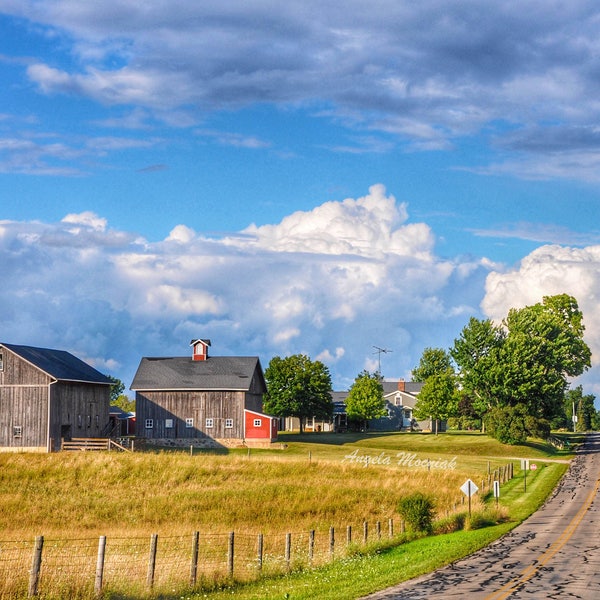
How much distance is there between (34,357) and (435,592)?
182ft

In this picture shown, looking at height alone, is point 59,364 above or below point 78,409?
above

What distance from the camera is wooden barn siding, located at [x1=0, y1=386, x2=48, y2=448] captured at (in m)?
69.8

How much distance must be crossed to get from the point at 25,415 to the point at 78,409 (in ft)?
17.3

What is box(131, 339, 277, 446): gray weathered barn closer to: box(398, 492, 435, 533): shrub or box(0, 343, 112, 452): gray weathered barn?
box(0, 343, 112, 452): gray weathered barn

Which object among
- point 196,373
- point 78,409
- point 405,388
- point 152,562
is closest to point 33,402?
point 78,409

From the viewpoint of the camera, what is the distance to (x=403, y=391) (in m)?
138

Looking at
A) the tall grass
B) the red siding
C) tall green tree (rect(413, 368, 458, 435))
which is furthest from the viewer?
tall green tree (rect(413, 368, 458, 435))

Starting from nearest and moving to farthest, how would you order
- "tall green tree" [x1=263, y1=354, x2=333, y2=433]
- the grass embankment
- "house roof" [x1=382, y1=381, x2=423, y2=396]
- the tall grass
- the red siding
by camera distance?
the grass embankment < the tall grass < the red siding < "tall green tree" [x1=263, y1=354, x2=333, y2=433] < "house roof" [x1=382, y1=381, x2=423, y2=396]

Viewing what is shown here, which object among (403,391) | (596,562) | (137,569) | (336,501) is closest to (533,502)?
(336,501)

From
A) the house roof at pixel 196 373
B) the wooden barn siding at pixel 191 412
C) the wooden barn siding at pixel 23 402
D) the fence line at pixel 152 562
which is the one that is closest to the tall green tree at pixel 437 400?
the house roof at pixel 196 373

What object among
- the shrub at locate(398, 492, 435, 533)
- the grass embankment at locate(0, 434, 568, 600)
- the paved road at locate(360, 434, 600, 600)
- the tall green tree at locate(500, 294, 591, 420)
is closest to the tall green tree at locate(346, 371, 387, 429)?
the tall green tree at locate(500, 294, 591, 420)

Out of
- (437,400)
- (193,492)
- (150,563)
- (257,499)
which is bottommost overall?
(257,499)

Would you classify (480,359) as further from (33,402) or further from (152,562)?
(152,562)

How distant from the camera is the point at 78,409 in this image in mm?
74250
